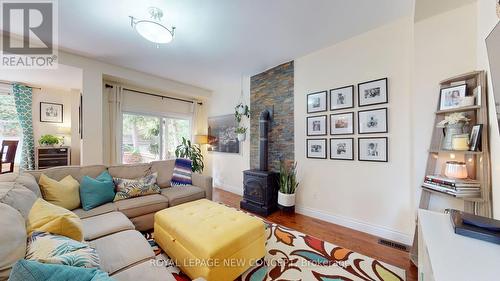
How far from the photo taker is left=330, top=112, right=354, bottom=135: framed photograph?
8.68ft

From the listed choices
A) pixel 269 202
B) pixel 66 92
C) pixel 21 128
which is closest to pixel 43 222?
pixel 269 202

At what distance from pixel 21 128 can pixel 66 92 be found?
122 centimetres

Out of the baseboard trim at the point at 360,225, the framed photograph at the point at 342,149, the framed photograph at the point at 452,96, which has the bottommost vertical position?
the baseboard trim at the point at 360,225

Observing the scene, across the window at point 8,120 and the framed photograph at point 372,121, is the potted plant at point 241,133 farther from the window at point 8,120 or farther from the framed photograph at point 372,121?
the window at point 8,120

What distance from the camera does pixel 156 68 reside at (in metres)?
3.71

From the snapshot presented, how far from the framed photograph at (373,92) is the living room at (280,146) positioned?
0.02m

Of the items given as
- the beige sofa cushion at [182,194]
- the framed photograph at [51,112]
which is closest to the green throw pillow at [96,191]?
the beige sofa cushion at [182,194]

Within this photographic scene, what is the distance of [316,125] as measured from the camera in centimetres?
300

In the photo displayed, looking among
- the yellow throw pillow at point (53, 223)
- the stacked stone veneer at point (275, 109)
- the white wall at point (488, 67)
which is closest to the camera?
the yellow throw pillow at point (53, 223)

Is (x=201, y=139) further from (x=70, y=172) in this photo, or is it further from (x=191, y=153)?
(x=70, y=172)

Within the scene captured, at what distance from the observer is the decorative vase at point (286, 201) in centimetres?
305

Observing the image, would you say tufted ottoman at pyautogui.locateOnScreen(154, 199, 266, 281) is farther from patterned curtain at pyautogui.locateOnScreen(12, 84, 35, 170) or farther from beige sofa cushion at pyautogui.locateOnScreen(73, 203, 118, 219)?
patterned curtain at pyautogui.locateOnScreen(12, 84, 35, 170)

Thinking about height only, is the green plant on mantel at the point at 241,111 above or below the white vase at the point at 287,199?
above

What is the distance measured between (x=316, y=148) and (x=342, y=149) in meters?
0.39
